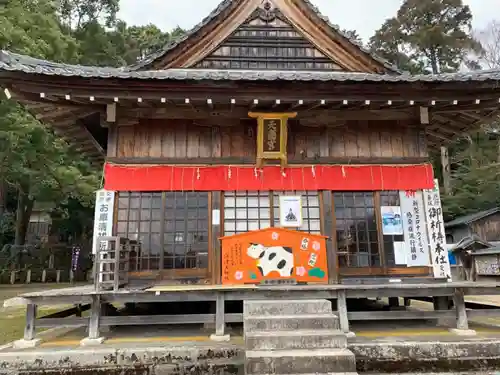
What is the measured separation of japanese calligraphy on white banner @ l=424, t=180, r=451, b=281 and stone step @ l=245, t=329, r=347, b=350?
3789 mm

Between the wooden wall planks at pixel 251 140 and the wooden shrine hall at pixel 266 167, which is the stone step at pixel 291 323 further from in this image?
the wooden wall planks at pixel 251 140

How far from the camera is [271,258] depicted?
7246 millimetres

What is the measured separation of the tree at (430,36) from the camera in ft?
111

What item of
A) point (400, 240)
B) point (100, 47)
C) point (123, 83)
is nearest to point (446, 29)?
point (100, 47)

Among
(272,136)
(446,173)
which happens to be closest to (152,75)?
(272,136)

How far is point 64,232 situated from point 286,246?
3156 cm

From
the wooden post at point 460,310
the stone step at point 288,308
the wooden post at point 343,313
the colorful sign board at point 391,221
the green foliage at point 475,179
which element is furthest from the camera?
the green foliage at point 475,179

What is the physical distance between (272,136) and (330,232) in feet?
7.83

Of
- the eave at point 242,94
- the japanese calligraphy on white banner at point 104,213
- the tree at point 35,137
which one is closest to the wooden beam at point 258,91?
the eave at point 242,94

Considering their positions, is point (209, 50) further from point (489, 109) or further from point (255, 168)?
point (489, 109)

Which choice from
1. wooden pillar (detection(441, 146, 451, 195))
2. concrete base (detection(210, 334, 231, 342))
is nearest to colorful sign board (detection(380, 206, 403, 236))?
concrete base (detection(210, 334, 231, 342))

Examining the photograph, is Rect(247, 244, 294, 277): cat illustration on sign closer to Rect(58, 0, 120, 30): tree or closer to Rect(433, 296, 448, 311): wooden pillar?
Rect(433, 296, 448, 311): wooden pillar

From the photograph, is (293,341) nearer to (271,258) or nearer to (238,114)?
(271,258)

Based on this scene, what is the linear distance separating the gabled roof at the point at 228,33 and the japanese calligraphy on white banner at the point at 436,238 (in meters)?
3.51
